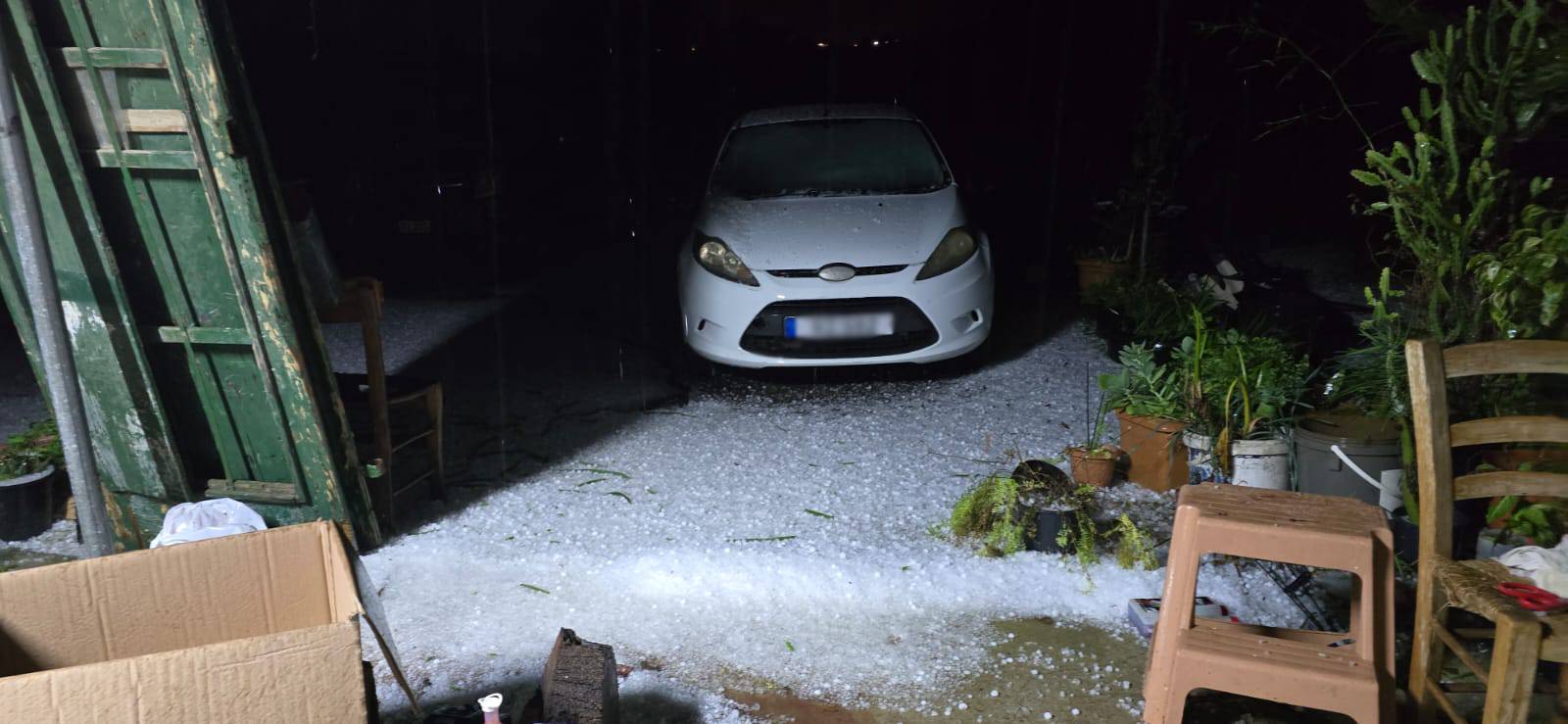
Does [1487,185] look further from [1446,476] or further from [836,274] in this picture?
[836,274]

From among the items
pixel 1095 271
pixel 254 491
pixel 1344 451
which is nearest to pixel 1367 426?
pixel 1344 451

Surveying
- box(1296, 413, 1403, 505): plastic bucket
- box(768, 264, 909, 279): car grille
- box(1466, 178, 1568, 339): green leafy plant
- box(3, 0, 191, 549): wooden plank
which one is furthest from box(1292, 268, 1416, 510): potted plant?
box(3, 0, 191, 549): wooden plank

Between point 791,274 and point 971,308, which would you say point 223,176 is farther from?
point 971,308

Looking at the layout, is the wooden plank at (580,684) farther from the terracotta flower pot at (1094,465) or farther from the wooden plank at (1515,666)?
the terracotta flower pot at (1094,465)

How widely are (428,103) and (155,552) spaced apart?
264 inches

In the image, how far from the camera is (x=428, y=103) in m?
7.96

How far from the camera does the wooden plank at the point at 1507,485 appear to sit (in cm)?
224

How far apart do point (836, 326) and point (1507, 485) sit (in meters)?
3.02

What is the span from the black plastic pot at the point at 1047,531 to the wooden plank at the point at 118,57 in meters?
3.12

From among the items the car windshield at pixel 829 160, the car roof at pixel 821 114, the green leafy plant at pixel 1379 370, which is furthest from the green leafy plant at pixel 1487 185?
the car roof at pixel 821 114

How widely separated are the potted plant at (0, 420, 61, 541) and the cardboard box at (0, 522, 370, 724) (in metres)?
2.15

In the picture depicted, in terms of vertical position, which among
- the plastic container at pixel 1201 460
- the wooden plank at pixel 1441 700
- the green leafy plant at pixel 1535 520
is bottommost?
the plastic container at pixel 1201 460

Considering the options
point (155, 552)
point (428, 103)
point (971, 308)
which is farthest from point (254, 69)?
point (155, 552)

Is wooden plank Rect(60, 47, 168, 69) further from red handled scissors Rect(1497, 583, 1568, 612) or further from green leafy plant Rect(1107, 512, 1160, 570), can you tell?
red handled scissors Rect(1497, 583, 1568, 612)
